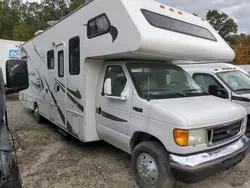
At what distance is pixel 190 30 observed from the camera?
4.38 metres

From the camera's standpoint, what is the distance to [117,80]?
4305 mm

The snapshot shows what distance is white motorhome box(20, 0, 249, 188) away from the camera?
3.19 metres

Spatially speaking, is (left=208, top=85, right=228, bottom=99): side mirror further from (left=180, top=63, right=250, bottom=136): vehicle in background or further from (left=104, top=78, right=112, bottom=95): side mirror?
(left=104, top=78, right=112, bottom=95): side mirror

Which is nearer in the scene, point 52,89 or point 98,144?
point 98,144

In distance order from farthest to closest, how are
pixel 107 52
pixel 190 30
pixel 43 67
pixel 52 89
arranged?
pixel 43 67, pixel 52 89, pixel 190 30, pixel 107 52

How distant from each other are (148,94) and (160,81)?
600 millimetres

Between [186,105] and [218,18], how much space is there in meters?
31.7

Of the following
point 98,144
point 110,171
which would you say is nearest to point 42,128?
point 98,144

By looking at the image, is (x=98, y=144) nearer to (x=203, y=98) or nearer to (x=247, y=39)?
(x=203, y=98)

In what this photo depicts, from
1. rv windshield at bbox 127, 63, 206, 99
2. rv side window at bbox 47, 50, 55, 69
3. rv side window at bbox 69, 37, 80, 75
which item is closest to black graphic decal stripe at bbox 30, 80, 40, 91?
rv side window at bbox 47, 50, 55, 69

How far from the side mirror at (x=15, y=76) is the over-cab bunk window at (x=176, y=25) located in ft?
6.38

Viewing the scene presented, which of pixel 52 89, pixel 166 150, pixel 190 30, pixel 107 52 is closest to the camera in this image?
pixel 166 150

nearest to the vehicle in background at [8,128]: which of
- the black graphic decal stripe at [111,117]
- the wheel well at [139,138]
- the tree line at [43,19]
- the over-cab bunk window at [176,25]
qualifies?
the black graphic decal stripe at [111,117]

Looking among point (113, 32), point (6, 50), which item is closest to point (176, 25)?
point (113, 32)
